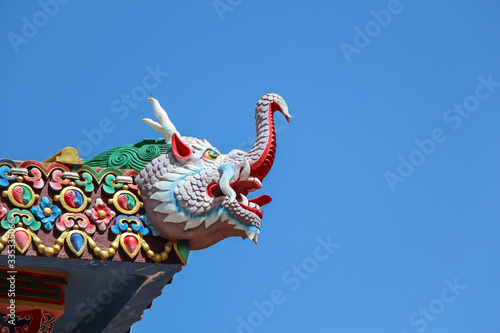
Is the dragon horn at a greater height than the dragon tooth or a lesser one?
lesser

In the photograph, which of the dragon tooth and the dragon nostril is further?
the dragon tooth

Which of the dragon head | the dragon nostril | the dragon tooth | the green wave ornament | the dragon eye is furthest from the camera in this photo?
the dragon tooth

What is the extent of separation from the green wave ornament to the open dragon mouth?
0.83 m

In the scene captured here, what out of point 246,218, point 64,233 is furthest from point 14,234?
point 246,218

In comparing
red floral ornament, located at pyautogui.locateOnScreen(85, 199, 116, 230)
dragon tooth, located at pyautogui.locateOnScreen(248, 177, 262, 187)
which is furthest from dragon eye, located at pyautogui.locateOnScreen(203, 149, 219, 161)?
red floral ornament, located at pyautogui.locateOnScreen(85, 199, 116, 230)

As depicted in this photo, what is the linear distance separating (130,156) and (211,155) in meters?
1.04

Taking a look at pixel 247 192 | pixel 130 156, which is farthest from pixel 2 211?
pixel 247 192

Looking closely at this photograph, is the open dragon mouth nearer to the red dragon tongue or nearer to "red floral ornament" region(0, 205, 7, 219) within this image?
the red dragon tongue

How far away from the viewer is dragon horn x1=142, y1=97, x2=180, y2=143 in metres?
13.4

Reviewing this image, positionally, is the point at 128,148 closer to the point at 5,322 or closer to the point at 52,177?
the point at 52,177

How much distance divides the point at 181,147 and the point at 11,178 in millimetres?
2224

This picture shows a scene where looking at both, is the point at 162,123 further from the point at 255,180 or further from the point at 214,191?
the point at 255,180

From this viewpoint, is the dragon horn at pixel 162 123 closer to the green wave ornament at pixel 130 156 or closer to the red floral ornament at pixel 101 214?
the green wave ornament at pixel 130 156

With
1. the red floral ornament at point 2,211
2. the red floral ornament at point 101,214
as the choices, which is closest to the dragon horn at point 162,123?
the red floral ornament at point 101,214
